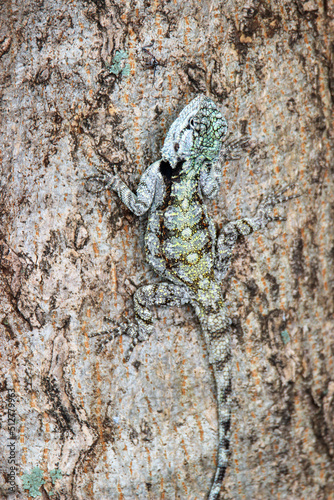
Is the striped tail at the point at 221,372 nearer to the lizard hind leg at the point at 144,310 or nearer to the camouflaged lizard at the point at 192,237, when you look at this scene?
the camouflaged lizard at the point at 192,237

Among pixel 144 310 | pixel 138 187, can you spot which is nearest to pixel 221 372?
pixel 144 310

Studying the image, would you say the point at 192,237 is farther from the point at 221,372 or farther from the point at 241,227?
the point at 221,372

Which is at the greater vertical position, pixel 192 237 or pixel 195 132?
pixel 195 132

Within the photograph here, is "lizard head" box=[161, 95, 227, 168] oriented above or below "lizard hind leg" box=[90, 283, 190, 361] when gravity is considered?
above

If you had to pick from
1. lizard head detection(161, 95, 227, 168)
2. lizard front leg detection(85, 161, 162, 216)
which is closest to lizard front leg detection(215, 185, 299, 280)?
lizard head detection(161, 95, 227, 168)

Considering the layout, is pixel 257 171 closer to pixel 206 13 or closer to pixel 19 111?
pixel 206 13

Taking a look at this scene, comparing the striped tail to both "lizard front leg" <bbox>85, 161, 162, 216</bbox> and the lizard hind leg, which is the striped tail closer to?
the lizard hind leg

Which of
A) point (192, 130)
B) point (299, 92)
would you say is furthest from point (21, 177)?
point (299, 92)

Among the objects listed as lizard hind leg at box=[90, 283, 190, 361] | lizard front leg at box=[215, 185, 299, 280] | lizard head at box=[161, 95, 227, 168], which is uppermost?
lizard head at box=[161, 95, 227, 168]
